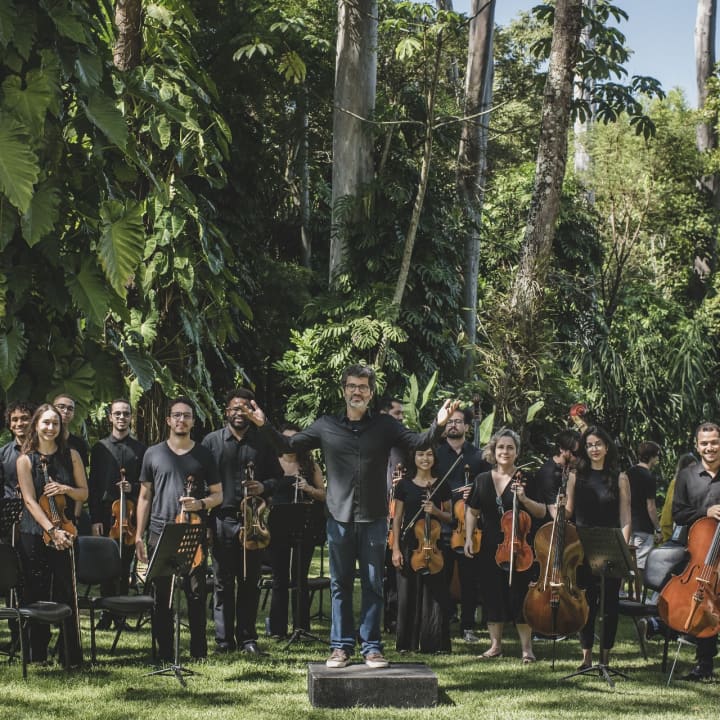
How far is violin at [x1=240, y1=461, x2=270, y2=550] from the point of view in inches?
303

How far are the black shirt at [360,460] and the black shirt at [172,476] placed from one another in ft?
3.09

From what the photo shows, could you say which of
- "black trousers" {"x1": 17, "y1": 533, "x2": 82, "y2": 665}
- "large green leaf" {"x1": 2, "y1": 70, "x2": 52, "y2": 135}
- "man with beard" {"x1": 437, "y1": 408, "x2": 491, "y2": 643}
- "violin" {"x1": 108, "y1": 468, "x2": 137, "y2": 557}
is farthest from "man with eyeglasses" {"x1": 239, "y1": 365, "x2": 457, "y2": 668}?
"violin" {"x1": 108, "y1": 468, "x2": 137, "y2": 557}

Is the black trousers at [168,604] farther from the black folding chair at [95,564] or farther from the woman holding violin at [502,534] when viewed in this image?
the woman holding violin at [502,534]

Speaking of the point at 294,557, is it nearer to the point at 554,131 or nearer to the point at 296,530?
the point at 296,530

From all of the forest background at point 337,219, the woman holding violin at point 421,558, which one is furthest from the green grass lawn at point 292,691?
the forest background at point 337,219

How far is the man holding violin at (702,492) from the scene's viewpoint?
730 centimetres

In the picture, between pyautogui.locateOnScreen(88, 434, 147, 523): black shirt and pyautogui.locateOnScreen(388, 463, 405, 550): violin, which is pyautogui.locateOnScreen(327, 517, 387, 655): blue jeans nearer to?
pyautogui.locateOnScreen(388, 463, 405, 550): violin

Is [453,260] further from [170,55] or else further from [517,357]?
[170,55]

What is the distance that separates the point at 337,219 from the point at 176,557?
31.3 ft

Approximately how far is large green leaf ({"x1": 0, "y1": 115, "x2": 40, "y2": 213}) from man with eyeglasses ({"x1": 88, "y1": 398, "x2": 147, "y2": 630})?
2546mm

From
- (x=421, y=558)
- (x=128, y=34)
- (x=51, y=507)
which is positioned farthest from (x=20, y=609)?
(x=128, y=34)

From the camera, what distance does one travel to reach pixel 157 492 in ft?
24.2

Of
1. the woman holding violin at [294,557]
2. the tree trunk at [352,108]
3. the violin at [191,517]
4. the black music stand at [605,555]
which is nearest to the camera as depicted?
the black music stand at [605,555]

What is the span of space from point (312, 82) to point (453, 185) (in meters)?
2.76
